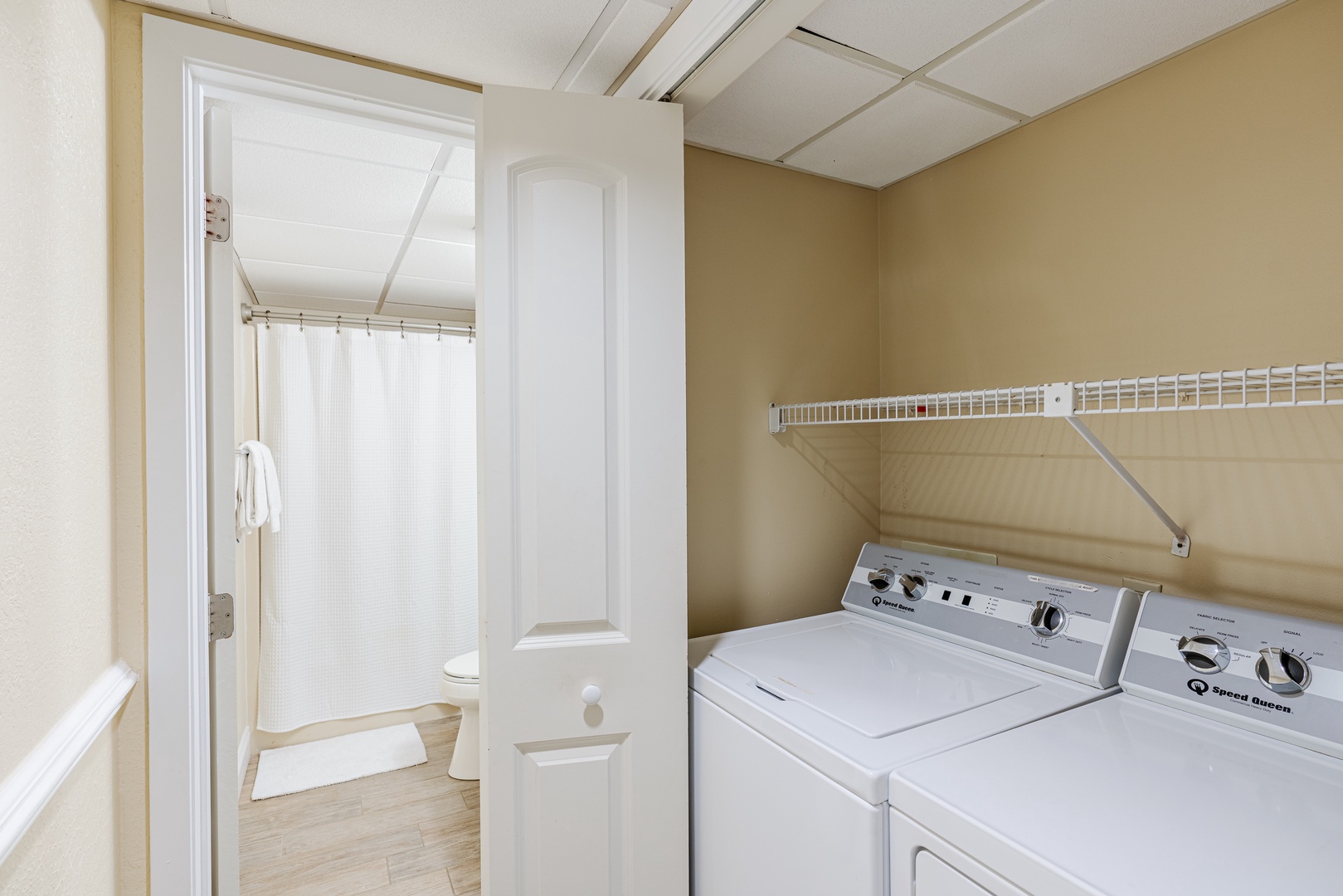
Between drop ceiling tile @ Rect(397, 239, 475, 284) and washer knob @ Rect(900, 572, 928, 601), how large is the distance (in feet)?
6.16

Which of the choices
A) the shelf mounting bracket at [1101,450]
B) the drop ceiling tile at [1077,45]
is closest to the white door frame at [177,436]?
the drop ceiling tile at [1077,45]

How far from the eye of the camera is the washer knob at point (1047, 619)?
4.29ft

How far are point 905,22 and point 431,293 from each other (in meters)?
2.41

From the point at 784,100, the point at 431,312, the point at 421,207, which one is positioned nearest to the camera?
the point at 784,100

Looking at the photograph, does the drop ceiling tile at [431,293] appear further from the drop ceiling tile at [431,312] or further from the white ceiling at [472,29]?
the white ceiling at [472,29]

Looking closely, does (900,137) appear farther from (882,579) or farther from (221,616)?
(221,616)

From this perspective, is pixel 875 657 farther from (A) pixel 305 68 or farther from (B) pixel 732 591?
(A) pixel 305 68

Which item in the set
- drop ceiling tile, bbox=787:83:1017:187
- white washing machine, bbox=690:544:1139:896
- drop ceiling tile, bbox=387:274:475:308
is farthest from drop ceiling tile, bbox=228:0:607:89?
drop ceiling tile, bbox=387:274:475:308

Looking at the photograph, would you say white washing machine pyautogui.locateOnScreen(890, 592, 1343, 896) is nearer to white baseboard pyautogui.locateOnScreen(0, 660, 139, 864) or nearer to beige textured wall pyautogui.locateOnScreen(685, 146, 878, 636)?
beige textured wall pyautogui.locateOnScreen(685, 146, 878, 636)

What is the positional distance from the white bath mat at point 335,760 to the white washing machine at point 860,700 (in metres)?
1.88

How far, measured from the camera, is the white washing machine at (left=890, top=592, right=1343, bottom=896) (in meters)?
0.74

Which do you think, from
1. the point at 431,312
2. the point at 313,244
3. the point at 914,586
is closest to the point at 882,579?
the point at 914,586

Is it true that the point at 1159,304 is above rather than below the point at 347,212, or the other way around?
below

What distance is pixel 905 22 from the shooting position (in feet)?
3.95
